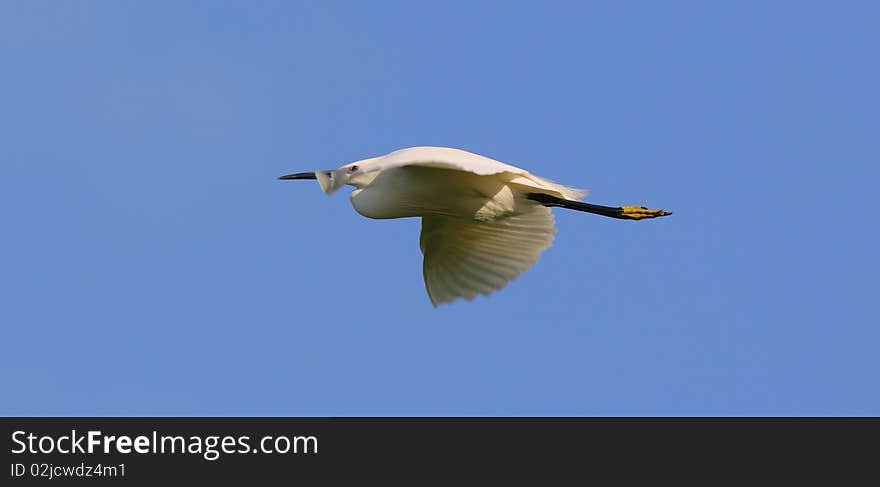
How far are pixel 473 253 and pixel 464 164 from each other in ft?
9.83

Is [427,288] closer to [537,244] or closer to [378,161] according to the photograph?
[537,244]

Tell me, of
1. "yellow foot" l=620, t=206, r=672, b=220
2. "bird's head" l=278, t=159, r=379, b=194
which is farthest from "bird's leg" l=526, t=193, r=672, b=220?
"bird's head" l=278, t=159, r=379, b=194

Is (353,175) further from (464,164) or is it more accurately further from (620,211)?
(620,211)

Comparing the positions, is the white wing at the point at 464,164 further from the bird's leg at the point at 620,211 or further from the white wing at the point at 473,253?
the white wing at the point at 473,253

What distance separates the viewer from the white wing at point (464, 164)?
9.14m

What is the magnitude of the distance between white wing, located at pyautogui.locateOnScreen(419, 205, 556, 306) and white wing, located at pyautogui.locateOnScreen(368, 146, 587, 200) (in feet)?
2.93

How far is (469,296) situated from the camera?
39.2ft

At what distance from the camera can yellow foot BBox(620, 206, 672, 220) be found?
11359 mm

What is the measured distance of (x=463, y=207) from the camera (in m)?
10.7

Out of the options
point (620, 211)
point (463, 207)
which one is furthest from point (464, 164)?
point (620, 211)
